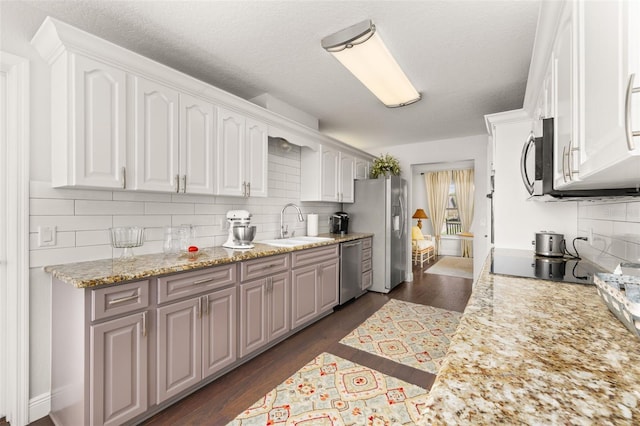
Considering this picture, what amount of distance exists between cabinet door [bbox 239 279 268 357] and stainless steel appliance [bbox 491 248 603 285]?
170 centimetres

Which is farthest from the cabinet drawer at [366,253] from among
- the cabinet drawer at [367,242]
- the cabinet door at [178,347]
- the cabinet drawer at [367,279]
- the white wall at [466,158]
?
the cabinet door at [178,347]

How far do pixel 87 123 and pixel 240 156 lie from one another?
1.11 m

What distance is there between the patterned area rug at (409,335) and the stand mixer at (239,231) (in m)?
1.31

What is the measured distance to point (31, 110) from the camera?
1.73 meters

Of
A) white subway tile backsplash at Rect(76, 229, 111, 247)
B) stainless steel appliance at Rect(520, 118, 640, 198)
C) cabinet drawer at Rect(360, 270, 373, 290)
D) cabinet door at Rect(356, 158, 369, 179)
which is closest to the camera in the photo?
stainless steel appliance at Rect(520, 118, 640, 198)

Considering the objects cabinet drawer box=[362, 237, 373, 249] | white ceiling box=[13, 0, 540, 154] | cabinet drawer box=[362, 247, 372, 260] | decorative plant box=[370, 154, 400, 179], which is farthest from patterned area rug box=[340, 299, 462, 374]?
white ceiling box=[13, 0, 540, 154]

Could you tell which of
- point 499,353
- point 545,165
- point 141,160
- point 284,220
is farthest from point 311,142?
point 499,353

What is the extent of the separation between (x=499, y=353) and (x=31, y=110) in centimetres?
261

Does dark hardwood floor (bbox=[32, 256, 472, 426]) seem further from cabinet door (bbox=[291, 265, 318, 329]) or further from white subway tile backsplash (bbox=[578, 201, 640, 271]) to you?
white subway tile backsplash (bbox=[578, 201, 640, 271])

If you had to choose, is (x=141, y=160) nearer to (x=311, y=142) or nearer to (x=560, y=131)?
(x=311, y=142)

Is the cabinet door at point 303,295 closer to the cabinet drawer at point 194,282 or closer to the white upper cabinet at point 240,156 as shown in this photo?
the cabinet drawer at point 194,282

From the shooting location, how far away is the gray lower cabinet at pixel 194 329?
1722mm

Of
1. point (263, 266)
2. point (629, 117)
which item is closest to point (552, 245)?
point (629, 117)

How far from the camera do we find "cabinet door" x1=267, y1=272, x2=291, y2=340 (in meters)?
2.48
